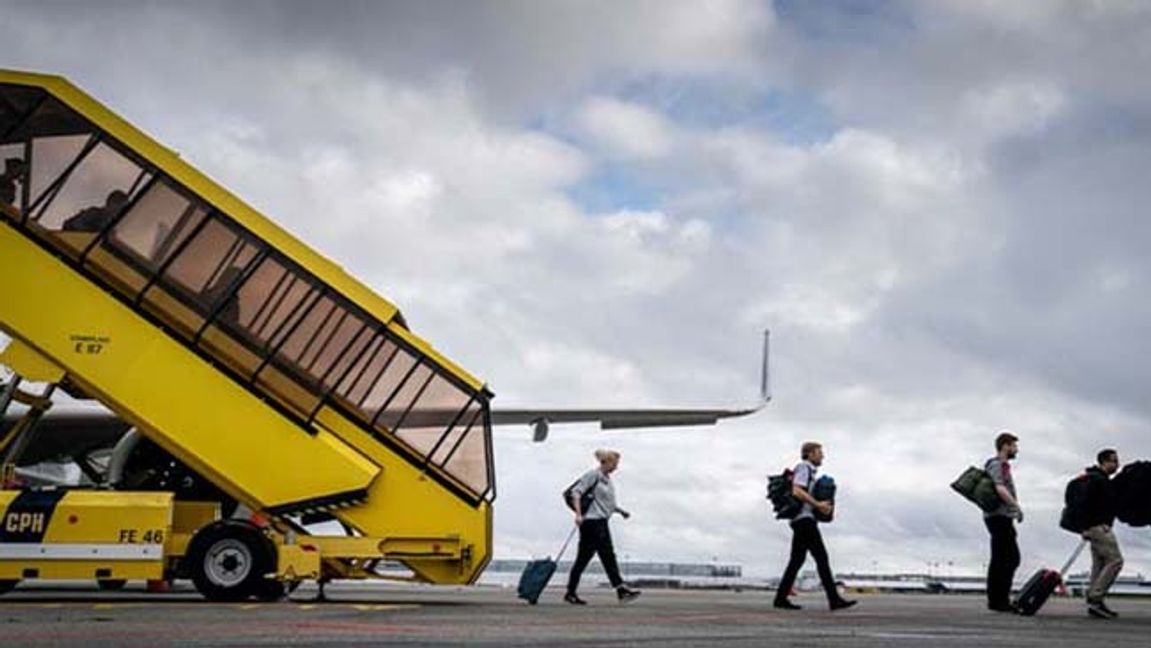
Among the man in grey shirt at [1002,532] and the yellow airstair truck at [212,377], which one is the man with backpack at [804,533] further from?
the yellow airstair truck at [212,377]

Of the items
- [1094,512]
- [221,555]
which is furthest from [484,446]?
[1094,512]

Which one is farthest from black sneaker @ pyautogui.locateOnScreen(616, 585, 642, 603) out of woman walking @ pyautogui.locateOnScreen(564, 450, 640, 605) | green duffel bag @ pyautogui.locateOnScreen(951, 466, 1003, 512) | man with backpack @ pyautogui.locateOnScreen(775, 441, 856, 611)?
green duffel bag @ pyautogui.locateOnScreen(951, 466, 1003, 512)

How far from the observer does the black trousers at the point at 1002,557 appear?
15.2m

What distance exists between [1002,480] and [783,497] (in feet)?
7.21

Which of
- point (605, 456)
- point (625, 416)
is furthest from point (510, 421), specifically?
point (605, 456)

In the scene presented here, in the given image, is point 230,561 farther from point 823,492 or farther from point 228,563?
point 823,492

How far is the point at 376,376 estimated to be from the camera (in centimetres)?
1430

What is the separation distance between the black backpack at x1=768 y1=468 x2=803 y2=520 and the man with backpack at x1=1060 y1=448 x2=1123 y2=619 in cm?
276

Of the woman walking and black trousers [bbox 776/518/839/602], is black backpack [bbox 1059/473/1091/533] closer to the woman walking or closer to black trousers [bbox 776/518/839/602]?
black trousers [bbox 776/518/839/602]

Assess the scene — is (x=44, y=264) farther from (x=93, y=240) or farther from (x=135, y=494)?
(x=135, y=494)

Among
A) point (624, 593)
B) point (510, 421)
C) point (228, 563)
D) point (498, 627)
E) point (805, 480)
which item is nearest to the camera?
point (498, 627)

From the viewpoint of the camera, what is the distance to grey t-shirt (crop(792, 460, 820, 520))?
589 inches

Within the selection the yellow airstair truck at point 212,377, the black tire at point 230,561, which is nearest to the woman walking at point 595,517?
the yellow airstair truck at point 212,377

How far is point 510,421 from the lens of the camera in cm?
2866
